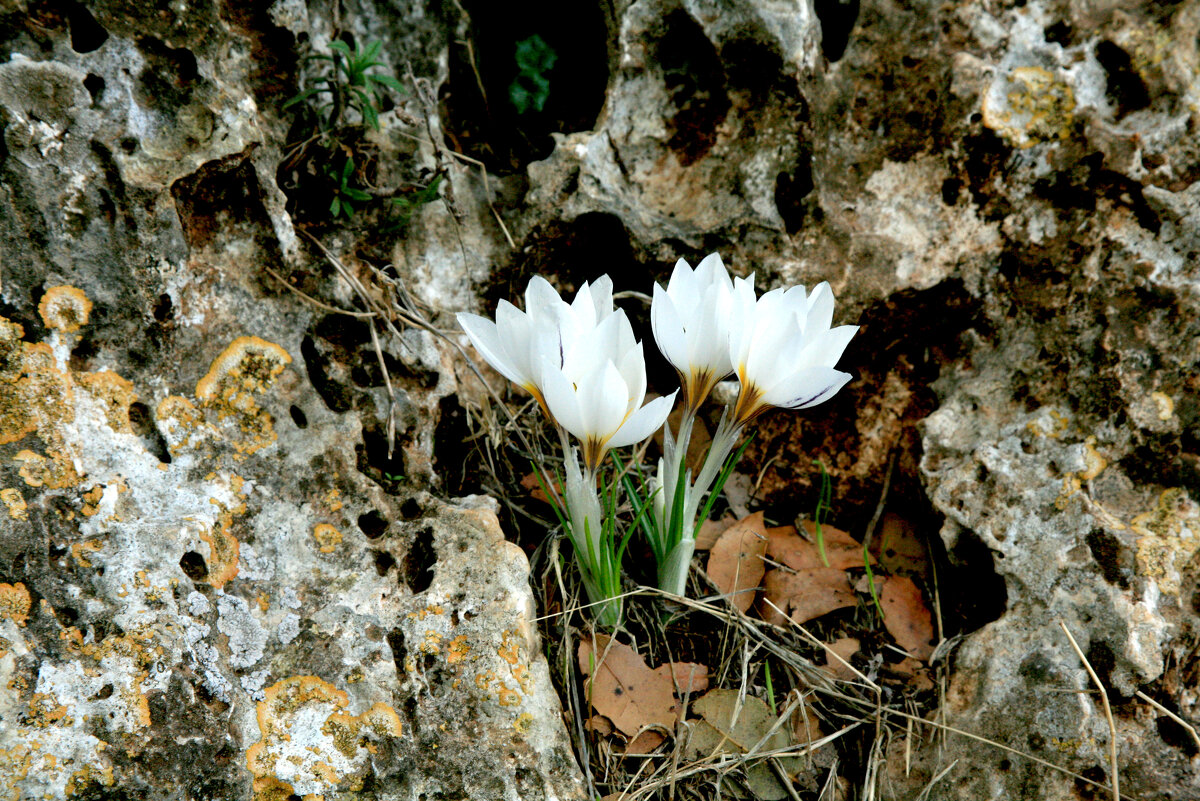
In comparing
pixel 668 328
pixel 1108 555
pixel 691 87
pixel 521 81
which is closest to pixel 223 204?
pixel 521 81

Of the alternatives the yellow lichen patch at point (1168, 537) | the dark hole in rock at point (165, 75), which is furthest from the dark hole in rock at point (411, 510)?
the yellow lichen patch at point (1168, 537)

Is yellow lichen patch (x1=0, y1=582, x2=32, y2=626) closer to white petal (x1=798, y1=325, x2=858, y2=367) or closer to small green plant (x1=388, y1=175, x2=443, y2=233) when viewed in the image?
small green plant (x1=388, y1=175, x2=443, y2=233)

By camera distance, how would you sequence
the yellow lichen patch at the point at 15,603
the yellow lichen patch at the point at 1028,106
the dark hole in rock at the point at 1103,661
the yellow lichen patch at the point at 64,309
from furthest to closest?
the yellow lichen patch at the point at 1028,106 → the dark hole in rock at the point at 1103,661 → the yellow lichen patch at the point at 64,309 → the yellow lichen patch at the point at 15,603

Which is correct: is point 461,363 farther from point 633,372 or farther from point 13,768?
point 13,768

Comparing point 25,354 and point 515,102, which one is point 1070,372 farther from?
point 25,354

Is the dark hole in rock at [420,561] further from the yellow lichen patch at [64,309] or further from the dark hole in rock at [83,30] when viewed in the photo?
the dark hole in rock at [83,30]

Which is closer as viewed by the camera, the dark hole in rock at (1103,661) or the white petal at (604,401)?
the white petal at (604,401)

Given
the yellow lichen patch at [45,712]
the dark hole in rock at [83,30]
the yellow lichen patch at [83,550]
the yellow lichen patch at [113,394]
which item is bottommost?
the yellow lichen patch at [45,712]
